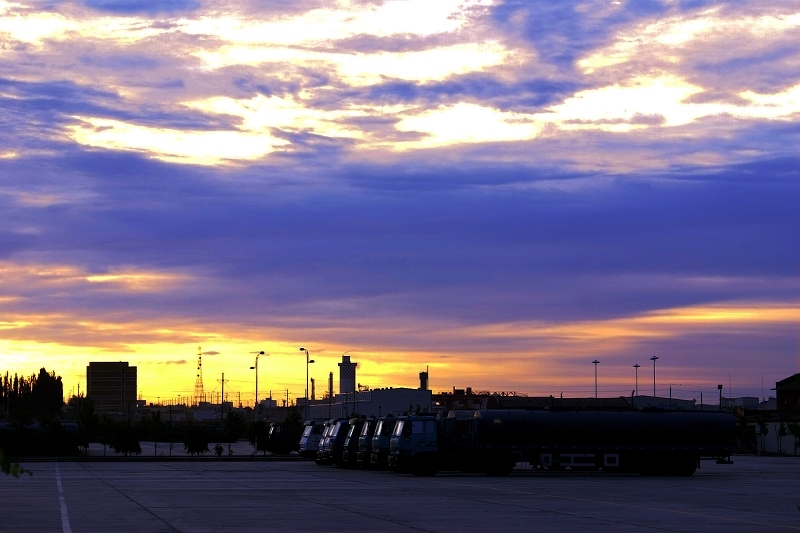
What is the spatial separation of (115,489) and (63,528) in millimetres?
13862

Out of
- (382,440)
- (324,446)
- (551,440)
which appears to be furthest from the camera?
(324,446)

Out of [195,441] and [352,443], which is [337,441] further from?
[195,441]

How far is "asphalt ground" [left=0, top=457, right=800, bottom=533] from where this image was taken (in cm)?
2342

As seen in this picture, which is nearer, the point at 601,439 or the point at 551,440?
the point at 551,440

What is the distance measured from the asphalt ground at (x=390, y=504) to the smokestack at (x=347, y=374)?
123600 millimetres

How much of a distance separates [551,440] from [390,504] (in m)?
21.5

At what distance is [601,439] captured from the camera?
164 feet

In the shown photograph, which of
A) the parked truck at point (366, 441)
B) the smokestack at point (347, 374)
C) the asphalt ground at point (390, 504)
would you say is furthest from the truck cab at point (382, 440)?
the smokestack at point (347, 374)

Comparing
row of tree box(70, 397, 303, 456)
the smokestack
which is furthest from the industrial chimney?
row of tree box(70, 397, 303, 456)

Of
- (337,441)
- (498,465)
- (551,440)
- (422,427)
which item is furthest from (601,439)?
(337,441)

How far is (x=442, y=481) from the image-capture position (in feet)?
138

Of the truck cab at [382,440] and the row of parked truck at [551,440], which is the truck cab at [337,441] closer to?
the row of parked truck at [551,440]

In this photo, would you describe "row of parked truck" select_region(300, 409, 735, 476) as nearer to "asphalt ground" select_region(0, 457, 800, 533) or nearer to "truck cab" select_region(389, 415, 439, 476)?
"truck cab" select_region(389, 415, 439, 476)

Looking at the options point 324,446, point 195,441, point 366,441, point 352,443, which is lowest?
point 195,441
